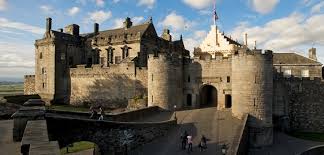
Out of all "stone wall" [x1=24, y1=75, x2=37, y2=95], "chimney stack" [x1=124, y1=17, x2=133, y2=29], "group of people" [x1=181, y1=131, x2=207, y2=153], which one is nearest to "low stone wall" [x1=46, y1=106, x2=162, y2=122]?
"group of people" [x1=181, y1=131, x2=207, y2=153]

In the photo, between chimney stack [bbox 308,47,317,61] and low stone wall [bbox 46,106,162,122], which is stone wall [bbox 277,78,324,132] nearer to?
low stone wall [bbox 46,106,162,122]

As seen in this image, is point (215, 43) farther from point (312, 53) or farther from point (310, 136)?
point (310, 136)

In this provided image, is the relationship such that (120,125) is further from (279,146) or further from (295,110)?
(295,110)

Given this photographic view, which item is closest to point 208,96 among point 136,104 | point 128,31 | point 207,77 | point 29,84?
point 207,77

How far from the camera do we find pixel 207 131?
71.6 ft

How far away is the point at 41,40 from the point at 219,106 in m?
27.6

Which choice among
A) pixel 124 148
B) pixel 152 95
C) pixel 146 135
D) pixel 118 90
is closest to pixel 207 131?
pixel 146 135

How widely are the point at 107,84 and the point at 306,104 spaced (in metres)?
22.2

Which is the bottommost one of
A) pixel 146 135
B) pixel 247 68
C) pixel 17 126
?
pixel 146 135

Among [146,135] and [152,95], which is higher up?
[152,95]

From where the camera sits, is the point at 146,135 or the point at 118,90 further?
the point at 118,90

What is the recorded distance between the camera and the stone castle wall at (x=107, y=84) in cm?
3444

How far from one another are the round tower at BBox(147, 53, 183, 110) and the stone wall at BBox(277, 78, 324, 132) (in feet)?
38.0

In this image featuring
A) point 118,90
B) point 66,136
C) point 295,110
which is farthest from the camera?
point 118,90
